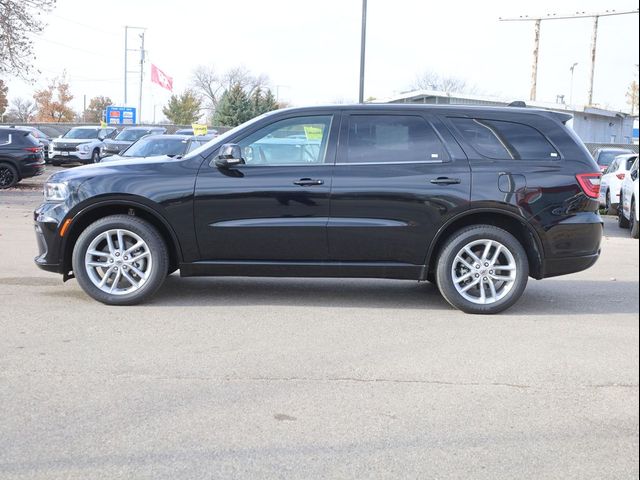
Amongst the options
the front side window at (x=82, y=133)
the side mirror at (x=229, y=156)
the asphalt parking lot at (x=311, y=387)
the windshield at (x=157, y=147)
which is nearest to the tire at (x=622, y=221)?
the asphalt parking lot at (x=311, y=387)

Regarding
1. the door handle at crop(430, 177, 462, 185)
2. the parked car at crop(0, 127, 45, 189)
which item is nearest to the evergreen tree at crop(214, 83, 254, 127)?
the parked car at crop(0, 127, 45, 189)

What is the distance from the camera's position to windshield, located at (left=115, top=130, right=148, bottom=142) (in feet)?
99.6

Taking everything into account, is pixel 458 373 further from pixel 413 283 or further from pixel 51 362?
pixel 413 283

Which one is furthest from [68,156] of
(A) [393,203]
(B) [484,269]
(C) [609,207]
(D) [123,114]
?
(D) [123,114]

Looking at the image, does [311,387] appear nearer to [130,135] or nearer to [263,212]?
[263,212]

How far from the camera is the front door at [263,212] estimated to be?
23.3 ft

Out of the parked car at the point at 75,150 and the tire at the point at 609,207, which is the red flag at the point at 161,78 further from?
the tire at the point at 609,207

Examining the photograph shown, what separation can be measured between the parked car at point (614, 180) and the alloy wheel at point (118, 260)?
1338cm

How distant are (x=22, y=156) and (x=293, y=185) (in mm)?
16643

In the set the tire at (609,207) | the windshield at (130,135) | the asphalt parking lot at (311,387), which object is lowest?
the asphalt parking lot at (311,387)

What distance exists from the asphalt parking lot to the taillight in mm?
1119

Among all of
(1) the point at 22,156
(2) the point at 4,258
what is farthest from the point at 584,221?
(1) the point at 22,156

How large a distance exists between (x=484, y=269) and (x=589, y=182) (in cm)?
121

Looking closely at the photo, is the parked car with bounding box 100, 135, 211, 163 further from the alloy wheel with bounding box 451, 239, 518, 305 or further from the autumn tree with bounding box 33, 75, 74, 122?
the autumn tree with bounding box 33, 75, 74, 122
